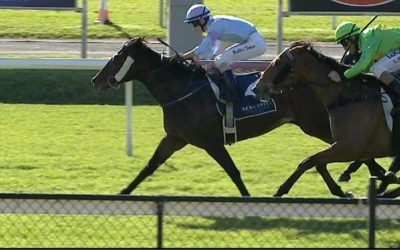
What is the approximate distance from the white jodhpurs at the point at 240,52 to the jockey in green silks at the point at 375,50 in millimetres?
973

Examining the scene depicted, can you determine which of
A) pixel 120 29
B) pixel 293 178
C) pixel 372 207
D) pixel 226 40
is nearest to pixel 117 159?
pixel 226 40

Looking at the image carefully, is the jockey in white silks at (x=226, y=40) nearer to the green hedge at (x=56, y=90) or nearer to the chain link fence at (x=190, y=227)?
the chain link fence at (x=190, y=227)

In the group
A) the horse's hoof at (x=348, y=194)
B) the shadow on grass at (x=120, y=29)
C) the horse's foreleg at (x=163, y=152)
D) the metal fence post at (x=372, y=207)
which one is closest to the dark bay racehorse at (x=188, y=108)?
the horse's foreleg at (x=163, y=152)

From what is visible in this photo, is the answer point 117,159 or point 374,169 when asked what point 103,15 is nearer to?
point 117,159

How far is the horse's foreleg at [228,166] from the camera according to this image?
10.2m

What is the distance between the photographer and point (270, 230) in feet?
29.1

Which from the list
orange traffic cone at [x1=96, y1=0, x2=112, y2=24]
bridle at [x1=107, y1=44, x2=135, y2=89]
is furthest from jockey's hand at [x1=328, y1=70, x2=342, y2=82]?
orange traffic cone at [x1=96, y1=0, x2=112, y2=24]

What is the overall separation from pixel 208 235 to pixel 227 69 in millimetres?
2426

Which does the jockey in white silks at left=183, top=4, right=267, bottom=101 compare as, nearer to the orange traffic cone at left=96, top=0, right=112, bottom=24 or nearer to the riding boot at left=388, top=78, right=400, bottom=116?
the riding boot at left=388, top=78, right=400, bottom=116

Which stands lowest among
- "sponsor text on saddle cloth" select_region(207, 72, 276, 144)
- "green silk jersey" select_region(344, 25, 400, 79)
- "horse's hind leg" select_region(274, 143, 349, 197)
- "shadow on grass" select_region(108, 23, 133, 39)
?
"shadow on grass" select_region(108, 23, 133, 39)

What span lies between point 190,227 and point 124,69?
Answer: 7.59 feet

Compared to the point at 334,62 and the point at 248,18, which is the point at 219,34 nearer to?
the point at 334,62

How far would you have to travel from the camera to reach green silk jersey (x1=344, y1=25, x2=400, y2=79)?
9805mm

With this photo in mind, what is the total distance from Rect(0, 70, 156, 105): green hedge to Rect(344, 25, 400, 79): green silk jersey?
8.27 meters
